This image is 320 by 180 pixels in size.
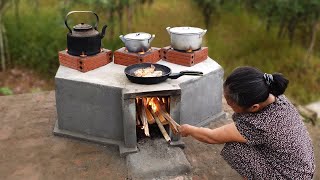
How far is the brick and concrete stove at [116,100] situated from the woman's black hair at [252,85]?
1430 mm

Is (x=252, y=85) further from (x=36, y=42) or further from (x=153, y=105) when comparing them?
(x=36, y=42)

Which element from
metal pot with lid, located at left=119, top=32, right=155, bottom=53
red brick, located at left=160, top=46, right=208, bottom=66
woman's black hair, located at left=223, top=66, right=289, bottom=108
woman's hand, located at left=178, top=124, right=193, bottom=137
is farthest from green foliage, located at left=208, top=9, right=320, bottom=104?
woman's black hair, located at left=223, top=66, right=289, bottom=108

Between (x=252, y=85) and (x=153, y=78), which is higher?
(x=252, y=85)

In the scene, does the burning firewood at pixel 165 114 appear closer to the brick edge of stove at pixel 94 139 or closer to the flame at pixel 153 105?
the flame at pixel 153 105

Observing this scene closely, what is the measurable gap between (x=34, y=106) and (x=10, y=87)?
2.88 metres

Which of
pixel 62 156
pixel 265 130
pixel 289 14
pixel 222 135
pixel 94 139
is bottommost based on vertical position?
pixel 62 156

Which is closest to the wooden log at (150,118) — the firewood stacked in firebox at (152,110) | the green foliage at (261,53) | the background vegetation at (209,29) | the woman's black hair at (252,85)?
the firewood stacked in firebox at (152,110)

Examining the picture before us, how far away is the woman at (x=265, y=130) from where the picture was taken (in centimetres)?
310

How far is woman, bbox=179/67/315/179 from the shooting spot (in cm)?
310

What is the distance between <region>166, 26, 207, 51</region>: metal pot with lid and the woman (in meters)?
1.99

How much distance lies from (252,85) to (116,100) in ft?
6.99

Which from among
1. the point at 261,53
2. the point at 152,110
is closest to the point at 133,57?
the point at 152,110

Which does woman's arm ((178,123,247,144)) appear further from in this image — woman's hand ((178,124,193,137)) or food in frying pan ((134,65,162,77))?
food in frying pan ((134,65,162,77))

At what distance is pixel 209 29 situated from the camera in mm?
11609
